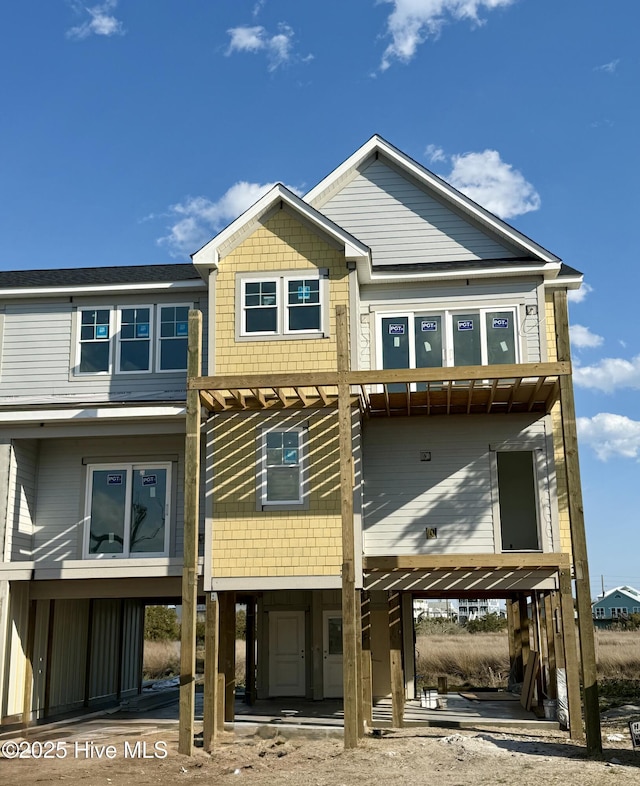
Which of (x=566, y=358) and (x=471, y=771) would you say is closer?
(x=471, y=771)

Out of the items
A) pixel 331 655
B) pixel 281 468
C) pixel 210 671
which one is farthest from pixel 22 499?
pixel 331 655

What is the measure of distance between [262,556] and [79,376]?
234 inches

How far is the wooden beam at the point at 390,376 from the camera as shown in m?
14.5

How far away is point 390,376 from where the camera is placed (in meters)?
14.7

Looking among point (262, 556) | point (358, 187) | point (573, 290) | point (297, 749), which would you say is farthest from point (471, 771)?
point (358, 187)

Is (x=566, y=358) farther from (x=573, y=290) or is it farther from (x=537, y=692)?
(x=537, y=692)

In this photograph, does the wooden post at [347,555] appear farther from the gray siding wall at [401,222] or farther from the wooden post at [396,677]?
the gray siding wall at [401,222]

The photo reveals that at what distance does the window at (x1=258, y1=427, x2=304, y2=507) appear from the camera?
644 inches

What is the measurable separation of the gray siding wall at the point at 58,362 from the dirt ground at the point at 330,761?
6777mm

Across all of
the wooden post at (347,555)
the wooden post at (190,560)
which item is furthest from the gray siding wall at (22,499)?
the wooden post at (347,555)

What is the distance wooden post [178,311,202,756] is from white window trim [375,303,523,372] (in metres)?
4.30

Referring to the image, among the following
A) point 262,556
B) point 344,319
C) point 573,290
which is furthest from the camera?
point 573,290

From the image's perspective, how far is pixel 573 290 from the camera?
61.3 feet

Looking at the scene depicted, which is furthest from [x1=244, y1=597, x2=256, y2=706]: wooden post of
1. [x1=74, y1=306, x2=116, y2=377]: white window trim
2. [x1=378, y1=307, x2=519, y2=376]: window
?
[x1=378, y1=307, x2=519, y2=376]: window
